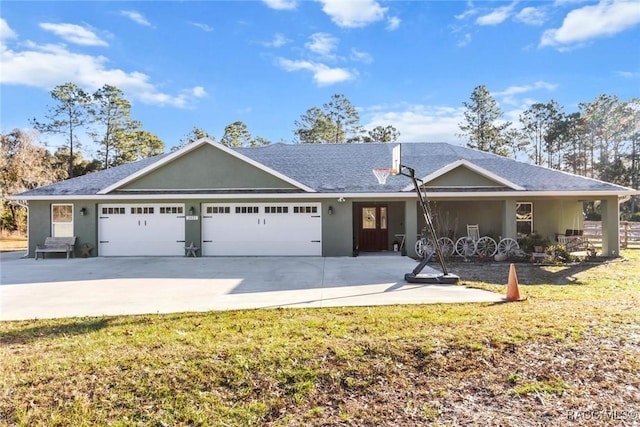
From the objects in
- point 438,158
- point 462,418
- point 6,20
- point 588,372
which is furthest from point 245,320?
point 438,158

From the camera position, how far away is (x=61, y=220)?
14.9 m

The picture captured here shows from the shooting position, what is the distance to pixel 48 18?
447 inches

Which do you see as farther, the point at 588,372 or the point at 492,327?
the point at 492,327

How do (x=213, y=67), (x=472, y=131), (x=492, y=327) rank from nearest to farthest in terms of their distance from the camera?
(x=492, y=327)
(x=213, y=67)
(x=472, y=131)

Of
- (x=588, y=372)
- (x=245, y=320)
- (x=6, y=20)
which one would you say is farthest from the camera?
(x=6, y=20)

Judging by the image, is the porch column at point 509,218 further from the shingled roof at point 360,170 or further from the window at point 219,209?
the window at point 219,209

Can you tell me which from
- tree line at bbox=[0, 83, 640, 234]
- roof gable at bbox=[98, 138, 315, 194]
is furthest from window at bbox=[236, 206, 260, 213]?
tree line at bbox=[0, 83, 640, 234]

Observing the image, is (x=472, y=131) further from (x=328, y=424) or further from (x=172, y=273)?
(x=328, y=424)

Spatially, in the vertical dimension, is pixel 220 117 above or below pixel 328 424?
above

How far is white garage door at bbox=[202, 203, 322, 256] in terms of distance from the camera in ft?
47.6

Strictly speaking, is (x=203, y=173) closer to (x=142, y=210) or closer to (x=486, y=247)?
(x=142, y=210)

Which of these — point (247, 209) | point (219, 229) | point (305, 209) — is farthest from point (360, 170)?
point (219, 229)

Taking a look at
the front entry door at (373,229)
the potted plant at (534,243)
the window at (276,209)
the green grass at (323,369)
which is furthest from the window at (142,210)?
the potted plant at (534,243)

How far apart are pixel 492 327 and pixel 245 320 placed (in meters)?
3.44
